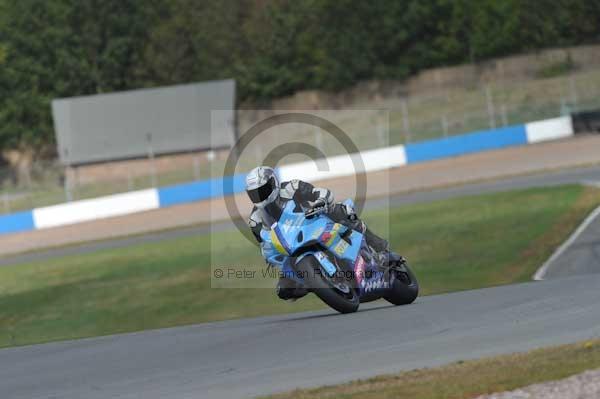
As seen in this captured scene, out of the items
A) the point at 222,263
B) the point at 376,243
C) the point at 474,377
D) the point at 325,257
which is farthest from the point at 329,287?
the point at 222,263

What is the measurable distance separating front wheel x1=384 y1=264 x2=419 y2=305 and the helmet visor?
159 cm

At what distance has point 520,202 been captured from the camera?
24938 millimetres

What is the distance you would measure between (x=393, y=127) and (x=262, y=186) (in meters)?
30.7

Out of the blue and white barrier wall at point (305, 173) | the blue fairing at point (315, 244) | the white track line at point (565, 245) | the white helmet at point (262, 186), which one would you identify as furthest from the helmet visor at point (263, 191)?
the blue and white barrier wall at point (305, 173)

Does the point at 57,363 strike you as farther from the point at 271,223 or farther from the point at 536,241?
the point at 536,241

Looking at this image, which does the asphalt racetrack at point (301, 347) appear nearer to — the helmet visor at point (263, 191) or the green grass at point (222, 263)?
the helmet visor at point (263, 191)

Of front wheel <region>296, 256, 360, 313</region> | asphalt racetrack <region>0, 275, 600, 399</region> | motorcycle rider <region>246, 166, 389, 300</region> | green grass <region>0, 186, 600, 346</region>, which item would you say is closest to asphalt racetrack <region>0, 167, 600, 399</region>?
asphalt racetrack <region>0, 275, 600, 399</region>

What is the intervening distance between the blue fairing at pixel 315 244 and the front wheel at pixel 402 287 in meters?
0.59

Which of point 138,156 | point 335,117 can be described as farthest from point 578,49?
point 138,156

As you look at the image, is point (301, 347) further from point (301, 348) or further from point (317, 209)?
point (317, 209)

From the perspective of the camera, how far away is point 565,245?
1786cm

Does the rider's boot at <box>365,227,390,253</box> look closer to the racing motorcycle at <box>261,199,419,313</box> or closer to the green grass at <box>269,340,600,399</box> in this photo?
the racing motorcycle at <box>261,199,419,313</box>

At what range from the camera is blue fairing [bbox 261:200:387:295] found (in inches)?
398

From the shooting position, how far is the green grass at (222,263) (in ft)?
56.3
